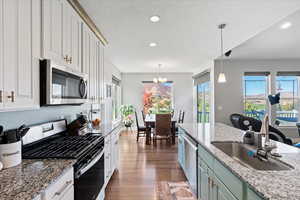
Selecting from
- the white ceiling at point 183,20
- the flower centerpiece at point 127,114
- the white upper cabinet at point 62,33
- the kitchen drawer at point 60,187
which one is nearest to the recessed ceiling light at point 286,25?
the white ceiling at point 183,20

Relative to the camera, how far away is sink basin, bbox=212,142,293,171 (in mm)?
1433

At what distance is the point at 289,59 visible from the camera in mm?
5848

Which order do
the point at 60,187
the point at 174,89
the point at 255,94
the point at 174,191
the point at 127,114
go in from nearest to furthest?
the point at 60,187
the point at 174,191
the point at 255,94
the point at 127,114
the point at 174,89

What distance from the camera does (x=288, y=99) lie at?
19.6 ft

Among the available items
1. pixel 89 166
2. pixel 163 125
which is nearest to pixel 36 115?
pixel 89 166

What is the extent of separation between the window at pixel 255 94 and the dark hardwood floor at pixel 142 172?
114 inches

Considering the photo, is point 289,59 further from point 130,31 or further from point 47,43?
point 47,43

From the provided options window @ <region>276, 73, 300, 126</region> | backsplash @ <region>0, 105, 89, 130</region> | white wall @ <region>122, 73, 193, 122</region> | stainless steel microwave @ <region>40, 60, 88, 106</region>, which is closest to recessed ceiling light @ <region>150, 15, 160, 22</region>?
stainless steel microwave @ <region>40, 60, 88, 106</region>

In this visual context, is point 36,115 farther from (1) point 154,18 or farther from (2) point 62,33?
(1) point 154,18

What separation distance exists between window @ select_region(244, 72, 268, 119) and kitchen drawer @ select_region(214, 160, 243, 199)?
16.1 feet

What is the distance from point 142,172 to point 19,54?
2.88m

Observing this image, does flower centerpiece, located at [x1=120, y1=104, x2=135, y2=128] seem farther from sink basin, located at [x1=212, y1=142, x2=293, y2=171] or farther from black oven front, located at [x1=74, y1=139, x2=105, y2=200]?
sink basin, located at [x1=212, y1=142, x2=293, y2=171]

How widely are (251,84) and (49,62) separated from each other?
607 centimetres

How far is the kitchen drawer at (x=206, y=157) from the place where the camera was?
1741 mm
